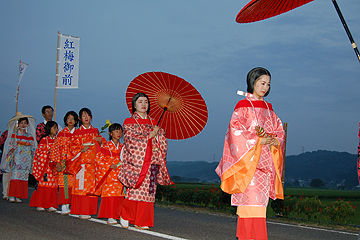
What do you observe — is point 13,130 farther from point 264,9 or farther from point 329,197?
point 329,197

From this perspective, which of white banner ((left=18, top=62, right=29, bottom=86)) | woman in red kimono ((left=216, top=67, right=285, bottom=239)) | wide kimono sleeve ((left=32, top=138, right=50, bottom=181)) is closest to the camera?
woman in red kimono ((left=216, top=67, right=285, bottom=239))

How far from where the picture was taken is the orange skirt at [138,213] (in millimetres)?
5945

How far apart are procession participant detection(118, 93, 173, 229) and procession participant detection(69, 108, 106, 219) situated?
1.30 meters

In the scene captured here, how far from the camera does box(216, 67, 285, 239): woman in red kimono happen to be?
401 centimetres

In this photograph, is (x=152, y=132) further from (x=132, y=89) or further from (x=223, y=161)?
(x=223, y=161)

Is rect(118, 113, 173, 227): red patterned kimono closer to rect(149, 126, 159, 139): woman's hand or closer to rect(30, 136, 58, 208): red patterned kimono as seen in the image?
rect(149, 126, 159, 139): woman's hand

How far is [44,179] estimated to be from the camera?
8.69 meters

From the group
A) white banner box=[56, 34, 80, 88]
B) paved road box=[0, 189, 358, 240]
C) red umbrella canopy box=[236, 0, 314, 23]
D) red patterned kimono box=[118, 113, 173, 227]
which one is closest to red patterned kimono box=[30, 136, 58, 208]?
paved road box=[0, 189, 358, 240]

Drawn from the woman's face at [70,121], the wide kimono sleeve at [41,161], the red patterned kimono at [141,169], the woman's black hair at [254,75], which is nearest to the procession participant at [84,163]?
the woman's face at [70,121]

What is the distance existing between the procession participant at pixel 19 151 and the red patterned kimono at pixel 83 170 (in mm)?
3575

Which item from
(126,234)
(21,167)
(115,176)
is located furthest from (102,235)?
(21,167)

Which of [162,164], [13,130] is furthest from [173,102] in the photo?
[13,130]

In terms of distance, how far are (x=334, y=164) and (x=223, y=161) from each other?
186 metres

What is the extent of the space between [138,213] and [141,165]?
2.56 ft
